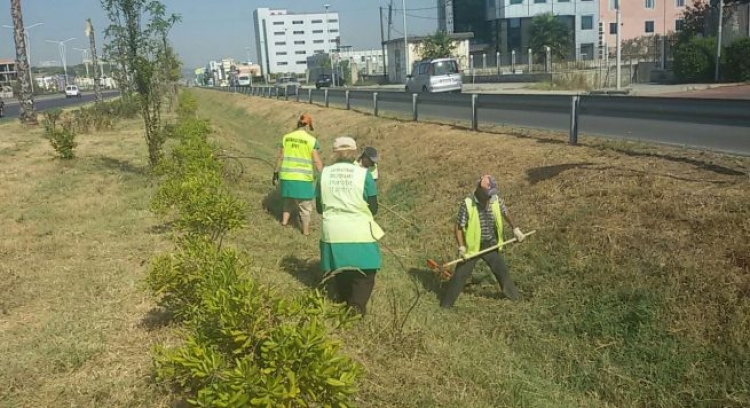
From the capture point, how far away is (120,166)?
1246 centimetres

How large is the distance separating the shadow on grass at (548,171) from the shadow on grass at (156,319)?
15.0 ft

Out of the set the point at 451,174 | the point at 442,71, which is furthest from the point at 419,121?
the point at 442,71

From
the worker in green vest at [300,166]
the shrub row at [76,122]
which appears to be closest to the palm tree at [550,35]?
the shrub row at [76,122]

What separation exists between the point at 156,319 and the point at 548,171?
4898mm

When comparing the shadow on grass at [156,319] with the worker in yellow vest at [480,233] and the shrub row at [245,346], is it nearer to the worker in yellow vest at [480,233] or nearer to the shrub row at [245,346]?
the shrub row at [245,346]

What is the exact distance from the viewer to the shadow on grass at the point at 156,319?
173 inches

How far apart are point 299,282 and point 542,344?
2192mm

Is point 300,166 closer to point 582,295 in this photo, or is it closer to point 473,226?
point 473,226

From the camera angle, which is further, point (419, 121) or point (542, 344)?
point (419, 121)

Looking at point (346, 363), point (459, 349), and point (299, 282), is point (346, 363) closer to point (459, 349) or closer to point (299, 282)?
point (459, 349)

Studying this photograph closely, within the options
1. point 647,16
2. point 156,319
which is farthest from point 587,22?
point 156,319

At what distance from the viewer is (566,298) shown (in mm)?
5172

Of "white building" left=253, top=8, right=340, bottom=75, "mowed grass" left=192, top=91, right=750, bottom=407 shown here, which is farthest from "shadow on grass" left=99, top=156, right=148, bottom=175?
"white building" left=253, top=8, right=340, bottom=75

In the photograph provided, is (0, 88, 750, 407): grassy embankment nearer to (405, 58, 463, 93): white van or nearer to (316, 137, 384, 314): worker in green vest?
(316, 137, 384, 314): worker in green vest
